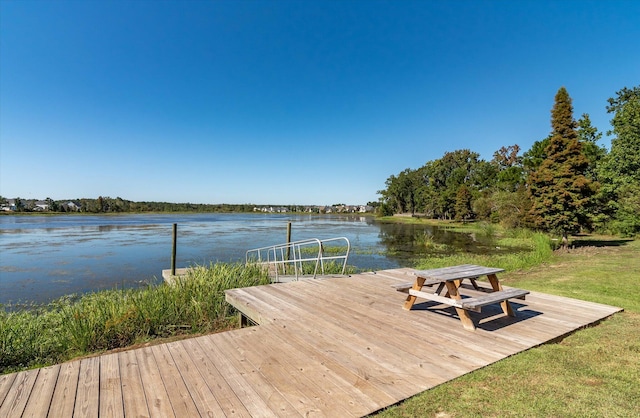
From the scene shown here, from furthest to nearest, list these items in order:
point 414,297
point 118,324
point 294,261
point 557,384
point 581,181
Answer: point 581,181 → point 294,261 → point 118,324 → point 414,297 → point 557,384

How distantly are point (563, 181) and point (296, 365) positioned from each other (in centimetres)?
1512

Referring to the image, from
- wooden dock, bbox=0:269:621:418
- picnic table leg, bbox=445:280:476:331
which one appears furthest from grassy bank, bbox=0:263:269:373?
picnic table leg, bbox=445:280:476:331

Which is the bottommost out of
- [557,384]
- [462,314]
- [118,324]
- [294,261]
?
[118,324]

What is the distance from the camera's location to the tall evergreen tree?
13078mm

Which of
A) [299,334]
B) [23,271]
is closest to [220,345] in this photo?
[299,334]

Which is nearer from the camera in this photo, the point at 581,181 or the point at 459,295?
the point at 459,295

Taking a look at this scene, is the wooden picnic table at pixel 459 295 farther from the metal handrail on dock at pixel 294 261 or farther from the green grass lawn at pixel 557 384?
the metal handrail on dock at pixel 294 261

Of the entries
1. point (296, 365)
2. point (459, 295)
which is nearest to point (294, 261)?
point (459, 295)

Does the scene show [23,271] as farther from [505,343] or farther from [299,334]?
[505,343]

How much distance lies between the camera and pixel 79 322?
14.5 feet

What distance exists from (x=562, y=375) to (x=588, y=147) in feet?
85.5

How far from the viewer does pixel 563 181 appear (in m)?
13.2

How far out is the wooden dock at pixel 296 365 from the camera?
2055 mm

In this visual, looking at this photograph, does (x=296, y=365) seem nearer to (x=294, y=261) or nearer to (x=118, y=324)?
(x=118, y=324)
